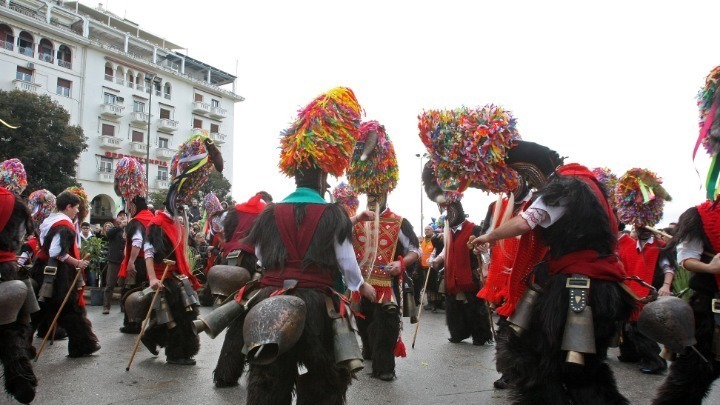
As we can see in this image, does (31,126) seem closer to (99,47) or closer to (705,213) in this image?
(99,47)

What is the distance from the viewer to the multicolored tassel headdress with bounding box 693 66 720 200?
351 centimetres

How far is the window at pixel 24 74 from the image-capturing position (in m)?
41.3

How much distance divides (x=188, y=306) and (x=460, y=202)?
3937mm

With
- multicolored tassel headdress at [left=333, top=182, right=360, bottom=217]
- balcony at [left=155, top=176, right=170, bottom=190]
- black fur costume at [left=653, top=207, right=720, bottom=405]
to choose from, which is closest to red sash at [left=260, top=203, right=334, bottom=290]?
black fur costume at [left=653, top=207, right=720, bottom=405]

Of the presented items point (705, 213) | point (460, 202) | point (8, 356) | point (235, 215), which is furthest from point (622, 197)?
point (8, 356)

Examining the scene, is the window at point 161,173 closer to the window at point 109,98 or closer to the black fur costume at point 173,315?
the window at point 109,98

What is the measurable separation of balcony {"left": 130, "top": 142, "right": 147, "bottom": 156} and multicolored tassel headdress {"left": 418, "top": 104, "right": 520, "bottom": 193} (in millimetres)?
48987

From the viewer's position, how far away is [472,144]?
4.01 meters

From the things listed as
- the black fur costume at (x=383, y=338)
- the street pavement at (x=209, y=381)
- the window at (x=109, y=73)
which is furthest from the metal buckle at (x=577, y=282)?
the window at (x=109, y=73)

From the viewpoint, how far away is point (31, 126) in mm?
30625

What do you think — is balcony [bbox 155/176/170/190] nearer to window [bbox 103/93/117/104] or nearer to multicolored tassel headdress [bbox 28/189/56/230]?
window [bbox 103/93/117/104]

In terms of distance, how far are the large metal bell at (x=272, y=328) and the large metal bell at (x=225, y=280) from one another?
1.60m

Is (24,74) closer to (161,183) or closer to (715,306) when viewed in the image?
(161,183)

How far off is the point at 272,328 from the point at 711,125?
10.1ft
